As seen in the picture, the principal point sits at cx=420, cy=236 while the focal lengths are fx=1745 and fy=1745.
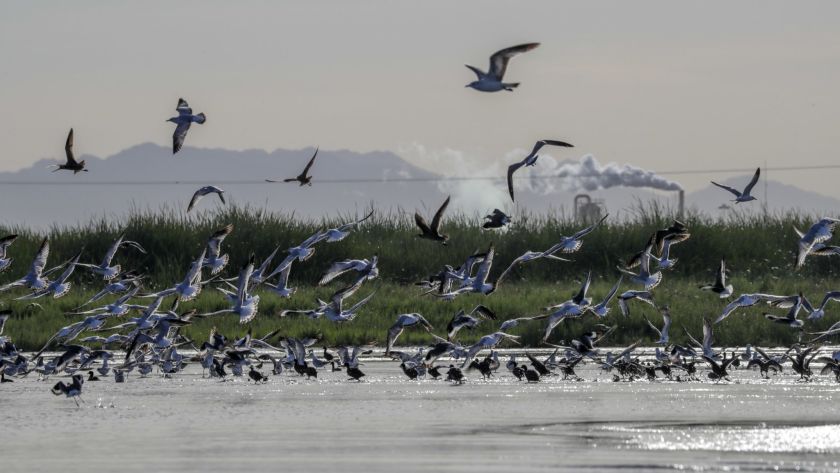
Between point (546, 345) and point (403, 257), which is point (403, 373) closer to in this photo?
point (546, 345)

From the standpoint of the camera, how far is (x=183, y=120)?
26.9 meters

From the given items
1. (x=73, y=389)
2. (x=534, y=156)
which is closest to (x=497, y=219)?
(x=534, y=156)

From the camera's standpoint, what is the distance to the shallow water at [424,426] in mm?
15953

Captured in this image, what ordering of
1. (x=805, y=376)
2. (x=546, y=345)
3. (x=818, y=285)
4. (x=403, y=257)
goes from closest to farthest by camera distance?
(x=805, y=376) < (x=546, y=345) < (x=818, y=285) < (x=403, y=257)

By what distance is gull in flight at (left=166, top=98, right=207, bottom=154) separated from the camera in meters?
26.7

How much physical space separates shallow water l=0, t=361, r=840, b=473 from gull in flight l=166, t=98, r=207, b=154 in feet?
12.7

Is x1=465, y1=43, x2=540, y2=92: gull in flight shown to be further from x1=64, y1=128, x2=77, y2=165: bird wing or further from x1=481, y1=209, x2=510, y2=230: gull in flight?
x1=64, y1=128, x2=77, y2=165: bird wing

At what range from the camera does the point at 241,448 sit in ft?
55.9

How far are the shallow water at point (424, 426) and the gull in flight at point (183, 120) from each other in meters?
3.87

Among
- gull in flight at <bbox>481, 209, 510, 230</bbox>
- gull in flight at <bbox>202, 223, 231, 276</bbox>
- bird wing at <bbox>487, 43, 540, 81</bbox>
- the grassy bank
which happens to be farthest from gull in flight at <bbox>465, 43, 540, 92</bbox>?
the grassy bank

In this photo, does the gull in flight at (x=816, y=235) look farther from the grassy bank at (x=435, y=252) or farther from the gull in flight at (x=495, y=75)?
the grassy bank at (x=435, y=252)

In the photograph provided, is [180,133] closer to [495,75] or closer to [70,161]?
[70,161]

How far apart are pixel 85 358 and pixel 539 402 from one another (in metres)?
7.95

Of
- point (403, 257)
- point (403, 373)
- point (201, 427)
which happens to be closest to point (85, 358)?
point (403, 373)
